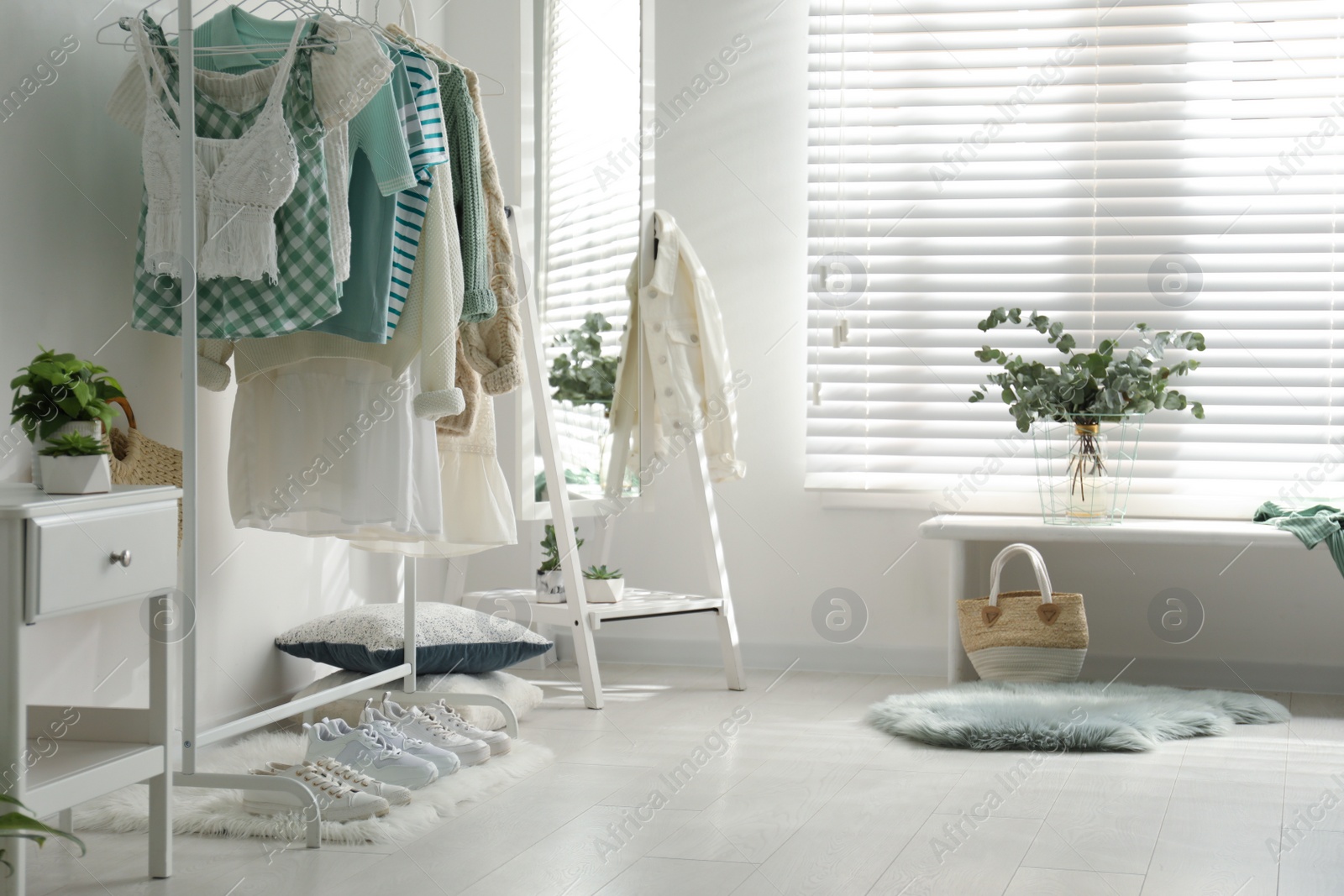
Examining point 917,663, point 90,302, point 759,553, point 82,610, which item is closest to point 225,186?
point 90,302

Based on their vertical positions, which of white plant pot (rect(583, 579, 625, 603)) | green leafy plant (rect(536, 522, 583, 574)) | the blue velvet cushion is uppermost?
green leafy plant (rect(536, 522, 583, 574))

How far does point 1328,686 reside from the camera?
3428mm

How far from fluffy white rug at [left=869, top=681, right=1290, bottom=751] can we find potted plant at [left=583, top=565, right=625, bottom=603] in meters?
0.74

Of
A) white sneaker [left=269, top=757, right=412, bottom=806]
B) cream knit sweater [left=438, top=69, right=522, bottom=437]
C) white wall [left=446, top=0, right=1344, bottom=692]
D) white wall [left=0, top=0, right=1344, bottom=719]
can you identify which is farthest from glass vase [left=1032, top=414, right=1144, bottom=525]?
white sneaker [left=269, top=757, right=412, bottom=806]

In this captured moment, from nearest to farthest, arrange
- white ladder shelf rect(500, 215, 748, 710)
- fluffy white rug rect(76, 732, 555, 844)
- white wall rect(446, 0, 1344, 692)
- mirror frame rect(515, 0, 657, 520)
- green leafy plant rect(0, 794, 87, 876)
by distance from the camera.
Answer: green leafy plant rect(0, 794, 87, 876), fluffy white rug rect(76, 732, 555, 844), white ladder shelf rect(500, 215, 748, 710), mirror frame rect(515, 0, 657, 520), white wall rect(446, 0, 1344, 692)

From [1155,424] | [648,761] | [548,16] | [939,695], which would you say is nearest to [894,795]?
[648,761]

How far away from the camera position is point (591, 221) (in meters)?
3.51

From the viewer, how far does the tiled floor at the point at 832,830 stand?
185 centimetres

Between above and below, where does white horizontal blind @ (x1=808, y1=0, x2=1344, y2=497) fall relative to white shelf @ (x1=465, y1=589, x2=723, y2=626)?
above

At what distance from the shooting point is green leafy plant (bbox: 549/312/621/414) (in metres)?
3.45

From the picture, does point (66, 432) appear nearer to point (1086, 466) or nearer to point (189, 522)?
point (189, 522)

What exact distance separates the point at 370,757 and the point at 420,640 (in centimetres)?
64

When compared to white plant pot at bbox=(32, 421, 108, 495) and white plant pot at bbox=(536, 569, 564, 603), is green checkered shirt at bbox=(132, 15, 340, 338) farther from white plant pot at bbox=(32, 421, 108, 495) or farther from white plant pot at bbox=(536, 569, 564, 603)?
white plant pot at bbox=(536, 569, 564, 603)

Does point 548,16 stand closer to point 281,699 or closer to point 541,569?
point 541,569
